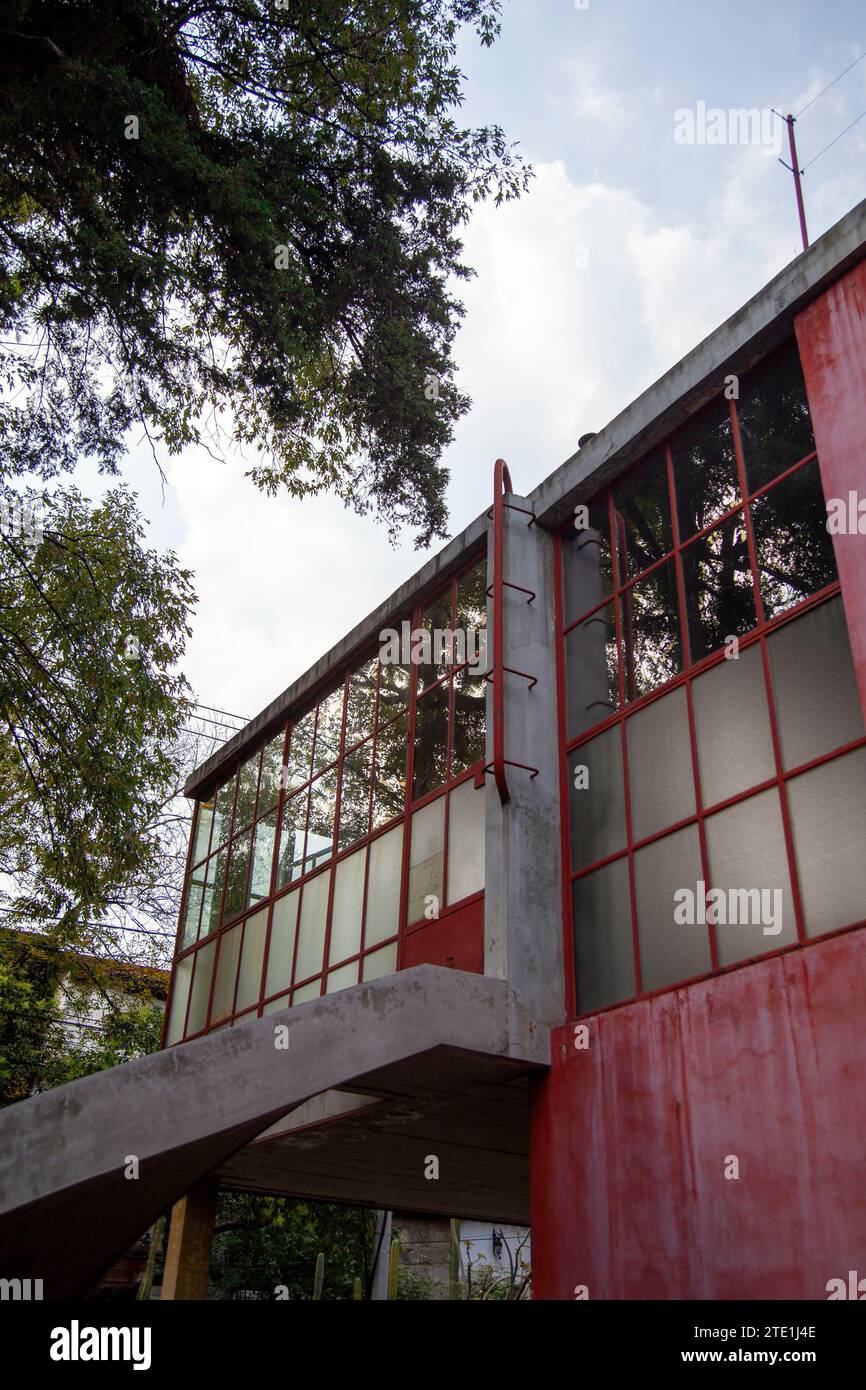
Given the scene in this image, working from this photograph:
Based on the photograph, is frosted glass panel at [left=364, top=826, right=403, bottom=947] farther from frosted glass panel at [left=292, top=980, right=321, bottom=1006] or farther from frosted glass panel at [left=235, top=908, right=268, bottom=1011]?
frosted glass panel at [left=235, top=908, right=268, bottom=1011]

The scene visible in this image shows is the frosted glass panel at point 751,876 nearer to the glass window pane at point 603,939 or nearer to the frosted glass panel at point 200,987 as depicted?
the glass window pane at point 603,939

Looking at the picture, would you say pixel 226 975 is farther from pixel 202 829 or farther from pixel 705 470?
pixel 705 470

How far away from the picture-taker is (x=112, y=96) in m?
9.15

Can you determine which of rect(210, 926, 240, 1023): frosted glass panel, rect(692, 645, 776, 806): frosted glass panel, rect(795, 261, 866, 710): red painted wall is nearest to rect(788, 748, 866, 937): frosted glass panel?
rect(692, 645, 776, 806): frosted glass panel

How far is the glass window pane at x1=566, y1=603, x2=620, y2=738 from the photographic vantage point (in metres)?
10.9

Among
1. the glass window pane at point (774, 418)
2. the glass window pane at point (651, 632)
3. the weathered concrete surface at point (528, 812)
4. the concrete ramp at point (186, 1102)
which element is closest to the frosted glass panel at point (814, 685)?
the glass window pane at point (651, 632)

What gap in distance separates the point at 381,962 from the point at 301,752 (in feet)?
13.5

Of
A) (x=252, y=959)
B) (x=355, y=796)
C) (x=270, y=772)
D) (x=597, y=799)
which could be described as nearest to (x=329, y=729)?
(x=355, y=796)

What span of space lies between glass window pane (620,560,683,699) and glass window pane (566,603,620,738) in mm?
302

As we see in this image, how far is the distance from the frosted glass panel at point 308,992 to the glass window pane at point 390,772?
1971 millimetres

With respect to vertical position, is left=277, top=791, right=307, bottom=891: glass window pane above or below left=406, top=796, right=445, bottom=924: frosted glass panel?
above

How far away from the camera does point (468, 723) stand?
12.0m

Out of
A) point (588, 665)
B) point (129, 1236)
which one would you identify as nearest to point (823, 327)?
point (588, 665)

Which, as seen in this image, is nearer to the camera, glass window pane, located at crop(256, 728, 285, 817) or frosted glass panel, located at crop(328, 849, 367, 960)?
frosted glass panel, located at crop(328, 849, 367, 960)
